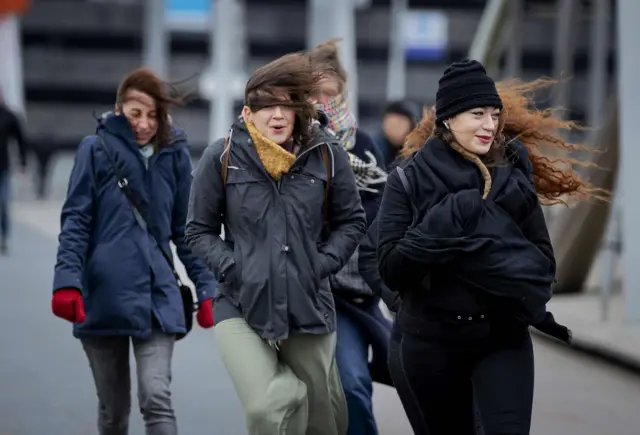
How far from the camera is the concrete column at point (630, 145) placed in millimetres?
11344

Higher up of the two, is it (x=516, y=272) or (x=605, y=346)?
(x=516, y=272)

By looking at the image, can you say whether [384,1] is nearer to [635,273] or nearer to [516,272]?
[635,273]

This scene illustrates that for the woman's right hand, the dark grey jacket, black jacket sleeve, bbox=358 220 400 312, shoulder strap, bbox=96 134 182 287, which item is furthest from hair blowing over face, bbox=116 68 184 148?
the woman's right hand

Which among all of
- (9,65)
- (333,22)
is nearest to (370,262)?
(333,22)

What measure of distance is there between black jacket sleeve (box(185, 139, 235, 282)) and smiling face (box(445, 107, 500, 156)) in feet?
2.80

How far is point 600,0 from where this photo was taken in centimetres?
2084

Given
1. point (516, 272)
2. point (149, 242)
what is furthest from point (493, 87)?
point (149, 242)

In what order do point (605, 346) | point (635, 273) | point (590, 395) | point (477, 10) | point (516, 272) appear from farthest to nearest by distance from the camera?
point (477, 10) < point (635, 273) < point (605, 346) < point (590, 395) < point (516, 272)

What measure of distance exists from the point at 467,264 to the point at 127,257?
1.73 metres

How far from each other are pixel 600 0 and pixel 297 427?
54.6 feet

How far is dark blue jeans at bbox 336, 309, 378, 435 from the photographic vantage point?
593cm

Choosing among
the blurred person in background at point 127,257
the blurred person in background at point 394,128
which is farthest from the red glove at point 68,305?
the blurred person in background at point 394,128

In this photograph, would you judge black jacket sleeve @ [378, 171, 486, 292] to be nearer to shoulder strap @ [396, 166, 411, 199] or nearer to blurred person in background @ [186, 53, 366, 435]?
shoulder strap @ [396, 166, 411, 199]

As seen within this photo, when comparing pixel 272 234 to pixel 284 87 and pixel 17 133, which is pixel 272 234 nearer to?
pixel 284 87
